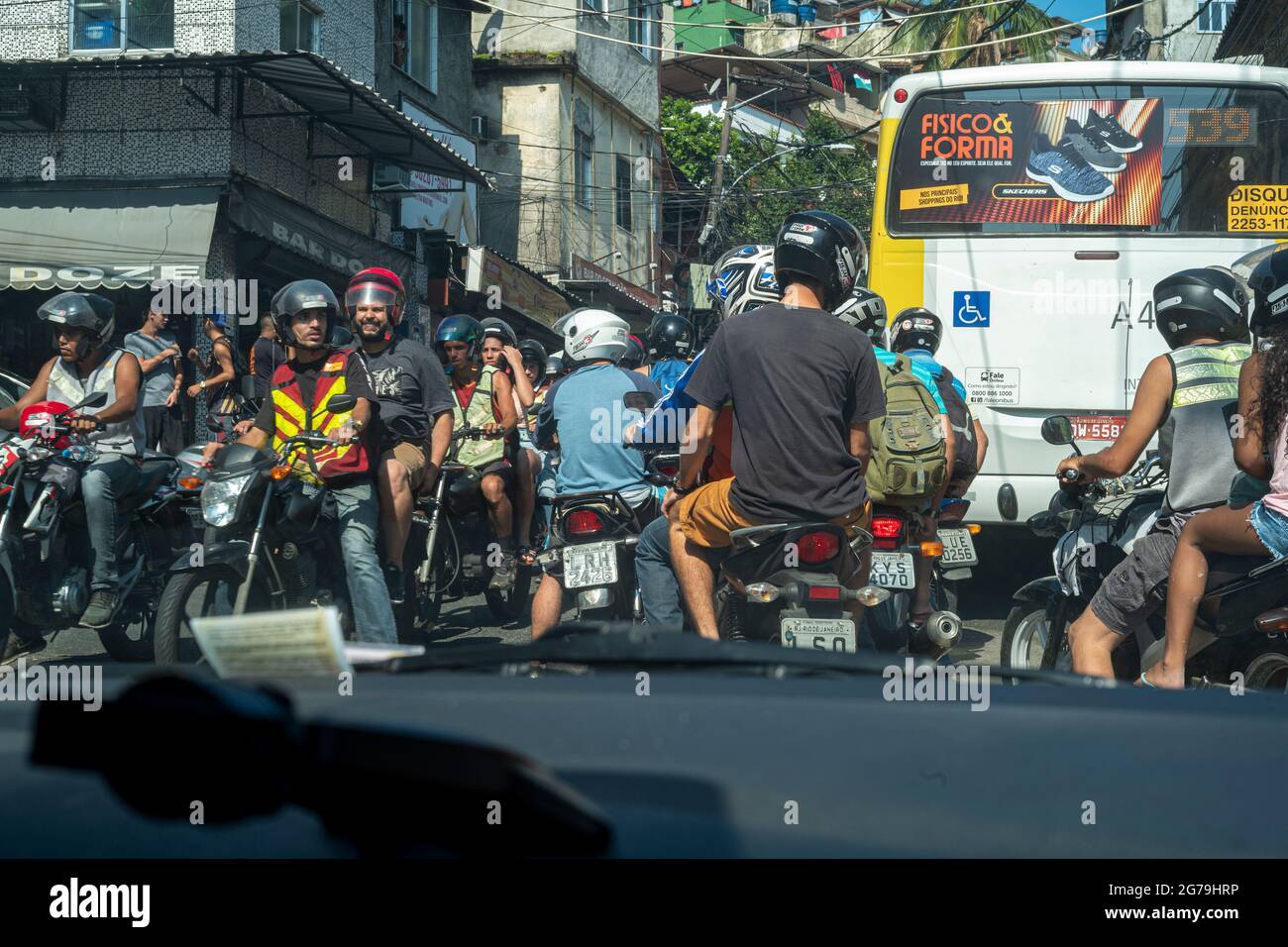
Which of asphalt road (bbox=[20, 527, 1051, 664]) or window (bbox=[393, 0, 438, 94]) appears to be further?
window (bbox=[393, 0, 438, 94])

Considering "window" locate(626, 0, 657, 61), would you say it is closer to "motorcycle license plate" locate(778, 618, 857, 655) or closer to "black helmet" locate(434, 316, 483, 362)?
"black helmet" locate(434, 316, 483, 362)

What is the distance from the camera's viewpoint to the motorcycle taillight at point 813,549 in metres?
4.34

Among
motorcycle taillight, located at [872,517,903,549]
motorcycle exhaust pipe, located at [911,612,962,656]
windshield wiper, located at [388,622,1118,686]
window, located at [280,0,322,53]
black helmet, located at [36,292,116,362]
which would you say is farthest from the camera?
window, located at [280,0,322,53]

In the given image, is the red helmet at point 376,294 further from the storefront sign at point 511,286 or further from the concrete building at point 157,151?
the storefront sign at point 511,286

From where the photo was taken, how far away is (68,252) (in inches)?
587

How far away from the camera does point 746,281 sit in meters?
5.71

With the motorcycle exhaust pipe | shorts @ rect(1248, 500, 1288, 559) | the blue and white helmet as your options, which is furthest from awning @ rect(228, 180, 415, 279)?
shorts @ rect(1248, 500, 1288, 559)

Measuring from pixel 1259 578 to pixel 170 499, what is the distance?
15.6ft

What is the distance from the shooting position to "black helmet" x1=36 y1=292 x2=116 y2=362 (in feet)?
21.5

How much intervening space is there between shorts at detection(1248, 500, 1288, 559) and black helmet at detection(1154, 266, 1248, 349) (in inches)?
35.1

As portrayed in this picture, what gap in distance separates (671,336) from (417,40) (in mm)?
15006

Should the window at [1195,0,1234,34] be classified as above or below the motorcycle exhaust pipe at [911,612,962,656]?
above

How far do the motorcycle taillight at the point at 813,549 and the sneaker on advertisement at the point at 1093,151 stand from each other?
525 cm

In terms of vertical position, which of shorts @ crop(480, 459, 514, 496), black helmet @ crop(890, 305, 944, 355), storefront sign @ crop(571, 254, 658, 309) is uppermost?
storefront sign @ crop(571, 254, 658, 309)
